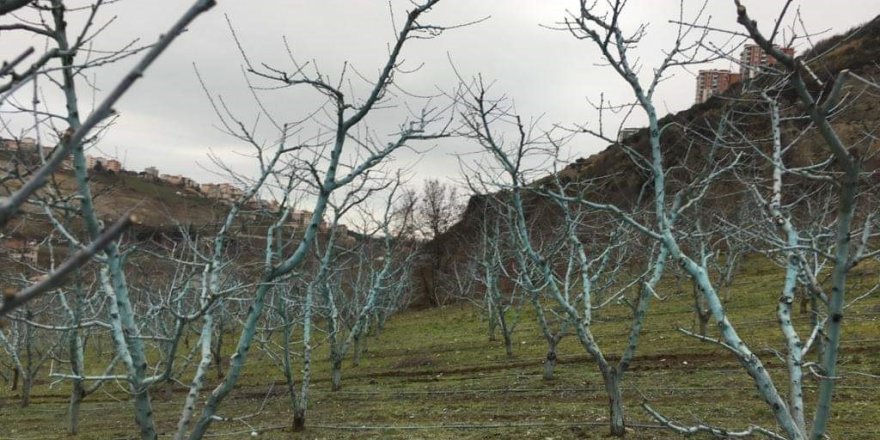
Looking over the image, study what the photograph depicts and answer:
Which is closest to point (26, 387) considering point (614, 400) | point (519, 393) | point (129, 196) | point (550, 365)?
point (519, 393)

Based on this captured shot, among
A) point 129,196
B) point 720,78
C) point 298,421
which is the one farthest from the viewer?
point 298,421

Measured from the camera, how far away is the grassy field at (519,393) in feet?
33.3

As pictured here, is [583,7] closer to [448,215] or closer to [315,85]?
[315,85]

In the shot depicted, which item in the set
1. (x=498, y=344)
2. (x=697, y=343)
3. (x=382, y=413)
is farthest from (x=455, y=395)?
(x=498, y=344)

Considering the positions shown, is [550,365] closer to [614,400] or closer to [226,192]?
[614,400]

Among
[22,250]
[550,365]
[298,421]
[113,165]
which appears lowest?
[298,421]

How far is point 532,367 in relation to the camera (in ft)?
56.1

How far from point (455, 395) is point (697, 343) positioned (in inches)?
279

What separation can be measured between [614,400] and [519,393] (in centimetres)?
518

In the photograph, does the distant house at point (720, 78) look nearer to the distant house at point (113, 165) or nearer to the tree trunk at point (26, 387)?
the distant house at point (113, 165)

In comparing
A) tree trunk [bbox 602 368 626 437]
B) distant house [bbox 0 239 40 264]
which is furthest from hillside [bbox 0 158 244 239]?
tree trunk [bbox 602 368 626 437]

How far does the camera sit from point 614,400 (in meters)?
8.52

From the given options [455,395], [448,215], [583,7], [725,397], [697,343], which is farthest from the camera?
[448,215]

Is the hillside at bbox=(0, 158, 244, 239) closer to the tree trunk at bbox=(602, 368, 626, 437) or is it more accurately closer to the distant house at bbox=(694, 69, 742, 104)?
the distant house at bbox=(694, 69, 742, 104)
